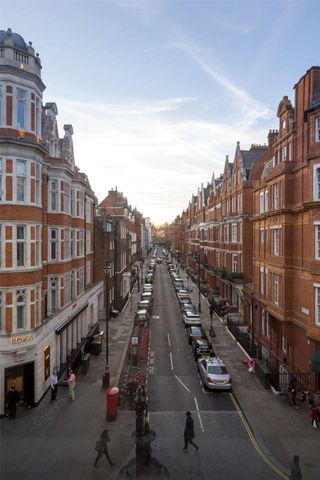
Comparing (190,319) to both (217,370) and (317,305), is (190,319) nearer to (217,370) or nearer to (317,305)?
(217,370)

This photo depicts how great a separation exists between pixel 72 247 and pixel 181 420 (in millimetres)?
13525

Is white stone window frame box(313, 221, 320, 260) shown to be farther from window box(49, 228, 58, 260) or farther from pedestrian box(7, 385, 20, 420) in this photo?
pedestrian box(7, 385, 20, 420)

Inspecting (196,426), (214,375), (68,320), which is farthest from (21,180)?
(214,375)

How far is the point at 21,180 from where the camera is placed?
17.7 meters

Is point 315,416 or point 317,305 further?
point 317,305

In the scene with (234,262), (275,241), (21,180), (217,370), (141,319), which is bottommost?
(141,319)

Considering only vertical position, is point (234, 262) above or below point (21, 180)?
below

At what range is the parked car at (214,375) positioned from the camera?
787 inches

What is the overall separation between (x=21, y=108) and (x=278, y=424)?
18494 mm

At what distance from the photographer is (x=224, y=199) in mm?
49375

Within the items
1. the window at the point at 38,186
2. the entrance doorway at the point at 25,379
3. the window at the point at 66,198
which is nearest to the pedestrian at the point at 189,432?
the entrance doorway at the point at 25,379

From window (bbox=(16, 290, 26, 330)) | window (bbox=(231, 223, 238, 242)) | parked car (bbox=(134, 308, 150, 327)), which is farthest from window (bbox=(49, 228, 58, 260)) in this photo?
window (bbox=(231, 223, 238, 242))

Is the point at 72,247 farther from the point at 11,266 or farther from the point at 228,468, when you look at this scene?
the point at 228,468

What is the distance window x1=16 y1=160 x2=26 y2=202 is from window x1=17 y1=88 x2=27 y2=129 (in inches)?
72.3
